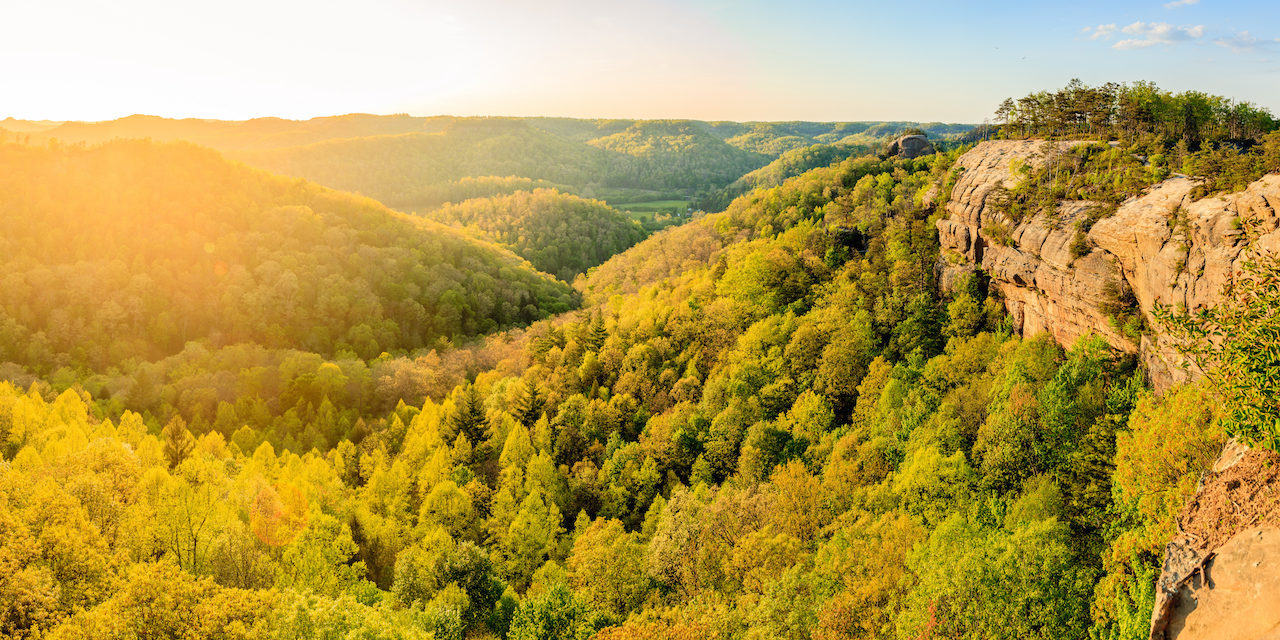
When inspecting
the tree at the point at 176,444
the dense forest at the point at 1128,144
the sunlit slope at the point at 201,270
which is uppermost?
the dense forest at the point at 1128,144

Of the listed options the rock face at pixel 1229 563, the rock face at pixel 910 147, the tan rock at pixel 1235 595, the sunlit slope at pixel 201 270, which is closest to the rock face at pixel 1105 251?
the rock face at pixel 1229 563

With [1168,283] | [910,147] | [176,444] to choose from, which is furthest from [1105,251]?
[176,444]

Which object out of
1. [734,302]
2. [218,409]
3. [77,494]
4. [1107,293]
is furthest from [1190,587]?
[218,409]

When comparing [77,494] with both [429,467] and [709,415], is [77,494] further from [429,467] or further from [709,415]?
[709,415]

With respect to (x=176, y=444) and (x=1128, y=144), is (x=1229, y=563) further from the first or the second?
(x=176, y=444)

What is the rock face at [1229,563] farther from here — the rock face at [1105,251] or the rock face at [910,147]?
the rock face at [910,147]
